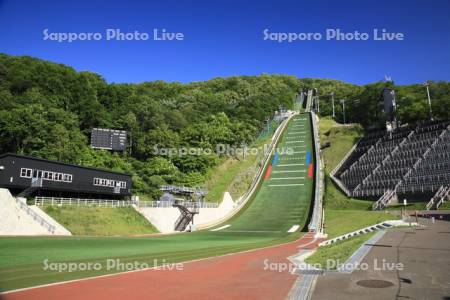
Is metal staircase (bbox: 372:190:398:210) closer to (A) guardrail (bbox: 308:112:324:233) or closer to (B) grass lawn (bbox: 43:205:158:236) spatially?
(A) guardrail (bbox: 308:112:324:233)

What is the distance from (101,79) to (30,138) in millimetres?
38864

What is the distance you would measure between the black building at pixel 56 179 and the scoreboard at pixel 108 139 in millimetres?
13368

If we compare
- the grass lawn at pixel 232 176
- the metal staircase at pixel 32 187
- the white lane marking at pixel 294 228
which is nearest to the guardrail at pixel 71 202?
the metal staircase at pixel 32 187

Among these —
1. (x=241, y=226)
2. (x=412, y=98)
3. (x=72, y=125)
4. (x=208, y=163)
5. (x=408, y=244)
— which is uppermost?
(x=412, y=98)

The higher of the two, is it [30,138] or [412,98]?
[412,98]

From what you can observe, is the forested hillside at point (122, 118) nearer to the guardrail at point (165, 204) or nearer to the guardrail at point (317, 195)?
the guardrail at point (165, 204)

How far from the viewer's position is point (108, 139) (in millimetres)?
57531

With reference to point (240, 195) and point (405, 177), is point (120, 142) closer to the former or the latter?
point (240, 195)

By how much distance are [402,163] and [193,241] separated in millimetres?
37618

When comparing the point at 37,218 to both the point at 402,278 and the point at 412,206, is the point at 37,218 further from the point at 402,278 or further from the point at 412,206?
the point at 412,206

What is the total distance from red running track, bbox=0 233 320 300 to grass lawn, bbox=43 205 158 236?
20.6 metres

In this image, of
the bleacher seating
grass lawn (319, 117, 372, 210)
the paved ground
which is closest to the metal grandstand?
the bleacher seating

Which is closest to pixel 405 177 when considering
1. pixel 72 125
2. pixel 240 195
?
pixel 240 195

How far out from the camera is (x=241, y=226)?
4053 centimetres
